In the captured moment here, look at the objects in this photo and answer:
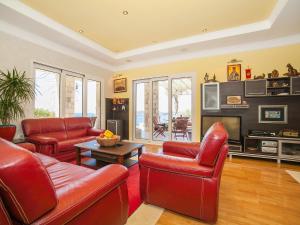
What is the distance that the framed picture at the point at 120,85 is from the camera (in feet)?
19.4

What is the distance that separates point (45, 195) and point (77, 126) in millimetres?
3687

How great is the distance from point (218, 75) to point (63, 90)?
424 cm

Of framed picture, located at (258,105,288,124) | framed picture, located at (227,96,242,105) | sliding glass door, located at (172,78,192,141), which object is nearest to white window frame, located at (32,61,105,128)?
sliding glass door, located at (172,78,192,141)

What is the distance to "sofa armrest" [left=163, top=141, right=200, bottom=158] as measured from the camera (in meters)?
2.46

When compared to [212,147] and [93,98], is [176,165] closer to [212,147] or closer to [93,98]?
[212,147]

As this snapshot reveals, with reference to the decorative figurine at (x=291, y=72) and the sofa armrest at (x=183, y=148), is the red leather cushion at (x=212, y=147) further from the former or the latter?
the decorative figurine at (x=291, y=72)

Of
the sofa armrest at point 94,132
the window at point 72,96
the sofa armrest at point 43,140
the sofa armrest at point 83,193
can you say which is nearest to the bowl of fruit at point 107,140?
the sofa armrest at point 43,140

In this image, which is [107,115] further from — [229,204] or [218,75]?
[229,204]

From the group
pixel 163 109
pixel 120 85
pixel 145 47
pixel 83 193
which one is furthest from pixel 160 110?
pixel 83 193

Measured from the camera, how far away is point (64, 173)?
68.3 inches

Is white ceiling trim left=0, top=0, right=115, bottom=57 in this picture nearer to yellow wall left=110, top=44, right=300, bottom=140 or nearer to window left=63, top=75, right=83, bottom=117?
window left=63, top=75, right=83, bottom=117

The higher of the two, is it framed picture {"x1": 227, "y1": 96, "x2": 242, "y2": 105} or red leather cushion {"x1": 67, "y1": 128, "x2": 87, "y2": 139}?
framed picture {"x1": 227, "y1": 96, "x2": 242, "y2": 105}

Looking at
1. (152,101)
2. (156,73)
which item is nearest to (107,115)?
(152,101)

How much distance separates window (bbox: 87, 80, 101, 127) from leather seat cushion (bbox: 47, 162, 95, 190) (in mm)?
3532
